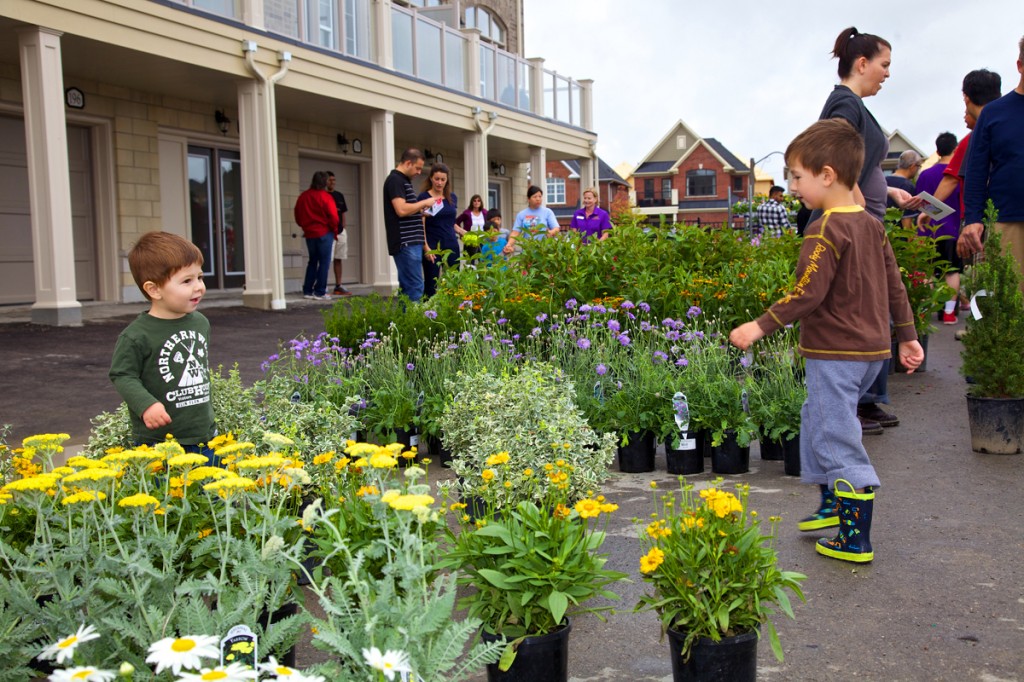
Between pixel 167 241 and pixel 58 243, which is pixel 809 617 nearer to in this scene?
pixel 167 241

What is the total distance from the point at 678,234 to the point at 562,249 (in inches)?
43.4

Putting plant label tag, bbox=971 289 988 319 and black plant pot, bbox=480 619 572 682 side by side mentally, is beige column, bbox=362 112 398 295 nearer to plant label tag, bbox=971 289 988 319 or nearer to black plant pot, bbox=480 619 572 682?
plant label tag, bbox=971 289 988 319

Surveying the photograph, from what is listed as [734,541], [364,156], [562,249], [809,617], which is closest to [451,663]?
[734,541]

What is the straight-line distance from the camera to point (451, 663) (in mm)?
1895

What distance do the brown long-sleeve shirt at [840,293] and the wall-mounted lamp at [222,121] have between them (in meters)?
13.9

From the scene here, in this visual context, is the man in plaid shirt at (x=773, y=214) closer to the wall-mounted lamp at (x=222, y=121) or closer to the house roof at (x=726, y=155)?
the wall-mounted lamp at (x=222, y=121)

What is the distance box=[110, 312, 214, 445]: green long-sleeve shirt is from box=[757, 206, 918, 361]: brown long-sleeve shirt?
84.7 inches

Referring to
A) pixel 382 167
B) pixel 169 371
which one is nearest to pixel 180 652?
pixel 169 371

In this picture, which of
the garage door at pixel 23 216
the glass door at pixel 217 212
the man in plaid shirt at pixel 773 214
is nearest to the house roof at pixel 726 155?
the man in plaid shirt at pixel 773 214

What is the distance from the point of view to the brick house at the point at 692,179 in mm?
67062

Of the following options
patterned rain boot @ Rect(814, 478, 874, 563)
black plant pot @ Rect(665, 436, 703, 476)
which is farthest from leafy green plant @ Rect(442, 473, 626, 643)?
black plant pot @ Rect(665, 436, 703, 476)

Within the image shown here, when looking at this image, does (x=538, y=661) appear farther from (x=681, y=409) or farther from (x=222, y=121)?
(x=222, y=121)

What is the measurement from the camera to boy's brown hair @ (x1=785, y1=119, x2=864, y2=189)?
139 inches

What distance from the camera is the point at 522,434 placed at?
3.74m
